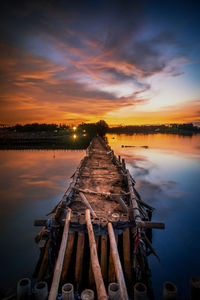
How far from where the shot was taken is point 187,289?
6043 mm

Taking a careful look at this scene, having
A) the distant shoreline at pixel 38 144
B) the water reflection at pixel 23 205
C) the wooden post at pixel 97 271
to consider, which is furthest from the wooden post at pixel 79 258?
the distant shoreline at pixel 38 144

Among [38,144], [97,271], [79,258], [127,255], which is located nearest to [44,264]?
[79,258]

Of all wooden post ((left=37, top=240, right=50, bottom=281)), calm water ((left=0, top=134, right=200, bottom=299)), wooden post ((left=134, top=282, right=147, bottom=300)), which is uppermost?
wooden post ((left=134, top=282, right=147, bottom=300))

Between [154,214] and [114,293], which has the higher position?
[114,293]

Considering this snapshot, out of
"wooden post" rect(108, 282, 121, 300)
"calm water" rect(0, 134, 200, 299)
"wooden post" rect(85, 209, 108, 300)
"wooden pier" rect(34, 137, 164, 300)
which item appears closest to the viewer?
"wooden post" rect(108, 282, 121, 300)

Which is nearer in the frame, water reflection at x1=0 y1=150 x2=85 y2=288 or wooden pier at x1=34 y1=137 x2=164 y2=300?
wooden pier at x1=34 y1=137 x2=164 y2=300

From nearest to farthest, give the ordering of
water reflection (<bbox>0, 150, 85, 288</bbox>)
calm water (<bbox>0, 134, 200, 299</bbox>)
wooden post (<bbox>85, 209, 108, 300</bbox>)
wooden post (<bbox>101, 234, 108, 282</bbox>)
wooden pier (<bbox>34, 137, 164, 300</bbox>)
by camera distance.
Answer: wooden post (<bbox>85, 209, 108, 300</bbox>) → wooden pier (<bbox>34, 137, 164, 300</bbox>) → wooden post (<bbox>101, 234, 108, 282</bbox>) → calm water (<bbox>0, 134, 200, 299</bbox>) → water reflection (<bbox>0, 150, 85, 288</bbox>)

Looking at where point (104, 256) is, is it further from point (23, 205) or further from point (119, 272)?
point (23, 205)

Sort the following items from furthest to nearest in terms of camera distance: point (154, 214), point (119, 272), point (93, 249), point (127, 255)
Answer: point (154, 214) → point (127, 255) → point (93, 249) → point (119, 272)

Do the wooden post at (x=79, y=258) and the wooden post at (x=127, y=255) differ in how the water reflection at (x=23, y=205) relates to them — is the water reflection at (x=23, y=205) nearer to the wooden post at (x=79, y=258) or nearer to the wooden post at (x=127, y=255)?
the wooden post at (x=79, y=258)

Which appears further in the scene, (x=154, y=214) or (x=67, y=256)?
(x=154, y=214)

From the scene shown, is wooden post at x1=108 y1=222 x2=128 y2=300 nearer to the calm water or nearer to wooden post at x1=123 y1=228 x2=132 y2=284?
wooden post at x1=123 y1=228 x2=132 y2=284

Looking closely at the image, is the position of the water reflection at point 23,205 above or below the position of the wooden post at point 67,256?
below

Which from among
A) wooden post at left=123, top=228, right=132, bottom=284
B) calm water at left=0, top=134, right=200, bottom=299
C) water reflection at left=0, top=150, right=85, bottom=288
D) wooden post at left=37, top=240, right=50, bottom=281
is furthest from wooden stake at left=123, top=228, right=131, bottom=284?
water reflection at left=0, top=150, right=85, bottom=288
